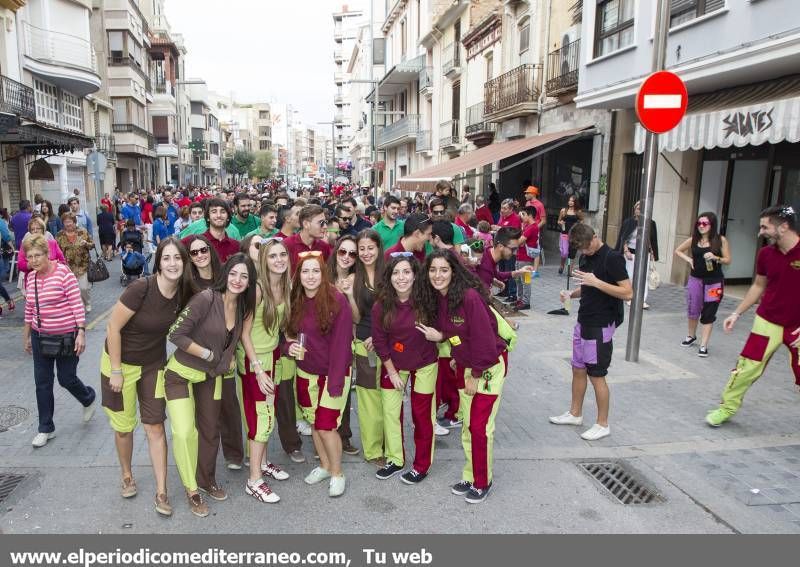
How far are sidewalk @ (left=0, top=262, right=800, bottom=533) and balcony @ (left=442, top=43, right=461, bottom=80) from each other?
2117 cm

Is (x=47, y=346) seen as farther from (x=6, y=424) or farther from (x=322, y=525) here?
(x=322, y=525)

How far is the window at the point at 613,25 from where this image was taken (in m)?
11.4

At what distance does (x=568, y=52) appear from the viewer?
14773 mm

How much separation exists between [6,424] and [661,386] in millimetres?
6071

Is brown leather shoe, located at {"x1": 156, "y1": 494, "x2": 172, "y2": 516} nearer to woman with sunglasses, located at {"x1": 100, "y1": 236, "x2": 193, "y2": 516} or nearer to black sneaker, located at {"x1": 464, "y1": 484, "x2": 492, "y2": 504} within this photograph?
woman with sunglasses, located at {"x1": 100, "y1": 236, "x2": 193, "y2": 516}

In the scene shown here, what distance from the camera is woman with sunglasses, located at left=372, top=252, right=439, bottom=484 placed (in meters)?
3.95

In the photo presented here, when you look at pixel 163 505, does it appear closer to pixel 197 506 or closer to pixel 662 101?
pixel 197 506

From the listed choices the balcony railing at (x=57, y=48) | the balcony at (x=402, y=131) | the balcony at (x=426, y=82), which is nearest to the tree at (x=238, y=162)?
the balcony at (x=402, y=131)

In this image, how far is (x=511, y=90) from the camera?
59.1ft

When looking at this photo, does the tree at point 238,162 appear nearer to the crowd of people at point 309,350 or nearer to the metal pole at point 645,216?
the metal pole at point 645,216

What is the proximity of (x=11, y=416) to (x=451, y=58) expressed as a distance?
24061 mm

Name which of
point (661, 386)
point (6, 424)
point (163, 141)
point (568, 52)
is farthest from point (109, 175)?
point (661, 386)

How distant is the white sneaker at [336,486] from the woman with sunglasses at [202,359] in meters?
0.80

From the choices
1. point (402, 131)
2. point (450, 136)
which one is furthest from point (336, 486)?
point (402, 131)
